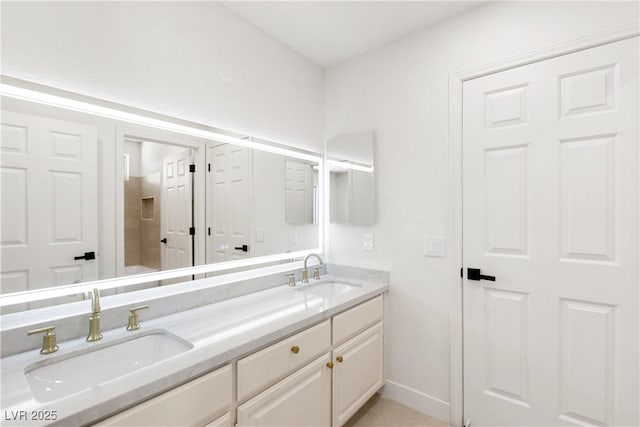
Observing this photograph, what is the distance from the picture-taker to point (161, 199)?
5.10 feet

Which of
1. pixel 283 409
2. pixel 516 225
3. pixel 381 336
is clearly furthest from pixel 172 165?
pixel 516 225

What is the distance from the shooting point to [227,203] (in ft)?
6.03

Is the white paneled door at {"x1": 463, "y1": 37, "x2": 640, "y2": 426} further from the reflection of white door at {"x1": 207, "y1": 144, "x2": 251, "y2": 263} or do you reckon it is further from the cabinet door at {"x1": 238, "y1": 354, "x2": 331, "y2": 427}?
the reflection of white door at {"x1": 207, "y1": 144, "x2": 251, "y2": 263}

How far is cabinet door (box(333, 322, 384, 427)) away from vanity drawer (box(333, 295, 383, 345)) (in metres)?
0.04

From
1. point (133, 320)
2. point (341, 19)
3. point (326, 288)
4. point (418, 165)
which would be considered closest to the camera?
point (133, 320)

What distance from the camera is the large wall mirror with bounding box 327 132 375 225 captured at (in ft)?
7.25

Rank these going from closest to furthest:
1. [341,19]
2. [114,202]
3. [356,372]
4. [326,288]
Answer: [114,202], [356,372], [341,19], [326,288]

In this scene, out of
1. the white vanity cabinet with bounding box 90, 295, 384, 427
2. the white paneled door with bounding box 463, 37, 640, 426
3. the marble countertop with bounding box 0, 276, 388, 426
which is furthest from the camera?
the white paneled door with bounding box 463, 37, 640, 426

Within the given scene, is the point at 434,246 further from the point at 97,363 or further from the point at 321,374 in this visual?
the point at 97,363

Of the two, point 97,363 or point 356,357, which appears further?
point 356,357

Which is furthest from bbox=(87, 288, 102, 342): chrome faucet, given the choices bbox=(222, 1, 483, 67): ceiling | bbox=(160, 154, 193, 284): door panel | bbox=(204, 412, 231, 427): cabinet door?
bbox=(222, 1, 483, 67): ceiling

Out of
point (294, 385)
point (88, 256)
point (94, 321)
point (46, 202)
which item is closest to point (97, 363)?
point (94, 321)

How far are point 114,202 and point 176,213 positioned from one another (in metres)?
0.30

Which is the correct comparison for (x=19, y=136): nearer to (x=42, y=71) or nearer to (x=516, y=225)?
(x=42, y=71)
